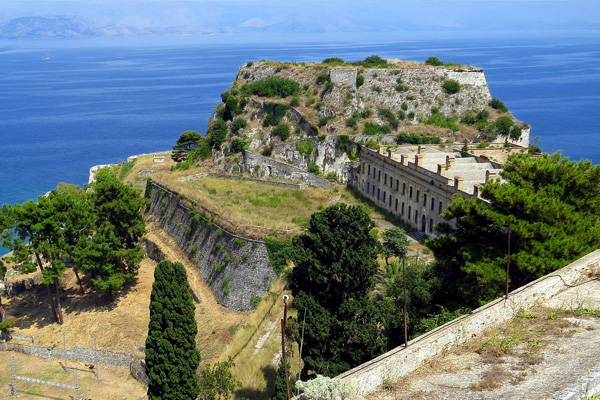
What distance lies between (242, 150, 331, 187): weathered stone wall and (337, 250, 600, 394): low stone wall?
3641cm

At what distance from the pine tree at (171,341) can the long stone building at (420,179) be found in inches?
656

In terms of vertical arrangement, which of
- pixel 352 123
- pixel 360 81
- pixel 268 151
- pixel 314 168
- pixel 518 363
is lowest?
pixel 314 168

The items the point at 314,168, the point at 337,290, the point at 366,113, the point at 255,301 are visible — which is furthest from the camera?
the point at 366,113

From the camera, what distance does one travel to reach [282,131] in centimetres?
6119

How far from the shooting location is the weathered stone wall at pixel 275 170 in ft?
181

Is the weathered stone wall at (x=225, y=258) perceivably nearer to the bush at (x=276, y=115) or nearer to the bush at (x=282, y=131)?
the bush at (x=282, y=131)

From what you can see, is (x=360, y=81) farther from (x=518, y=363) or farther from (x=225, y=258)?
(x=518, y=363)

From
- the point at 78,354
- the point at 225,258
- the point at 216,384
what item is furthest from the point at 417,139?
the point at 216,384

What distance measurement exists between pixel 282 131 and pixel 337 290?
124ft

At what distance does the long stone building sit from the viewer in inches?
1524

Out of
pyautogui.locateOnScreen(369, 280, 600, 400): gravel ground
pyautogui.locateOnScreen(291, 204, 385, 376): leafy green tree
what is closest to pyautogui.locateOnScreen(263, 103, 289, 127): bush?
pyautogui.locateOnScreen(291, 204, 385, 376): leafy green tree

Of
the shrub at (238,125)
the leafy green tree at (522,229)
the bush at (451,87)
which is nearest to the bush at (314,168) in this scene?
the shrub at (238,125)

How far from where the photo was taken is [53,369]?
3238cm

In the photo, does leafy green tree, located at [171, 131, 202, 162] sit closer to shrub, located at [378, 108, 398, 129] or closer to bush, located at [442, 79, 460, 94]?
shrub, located at [378, 108, 398, 129]
